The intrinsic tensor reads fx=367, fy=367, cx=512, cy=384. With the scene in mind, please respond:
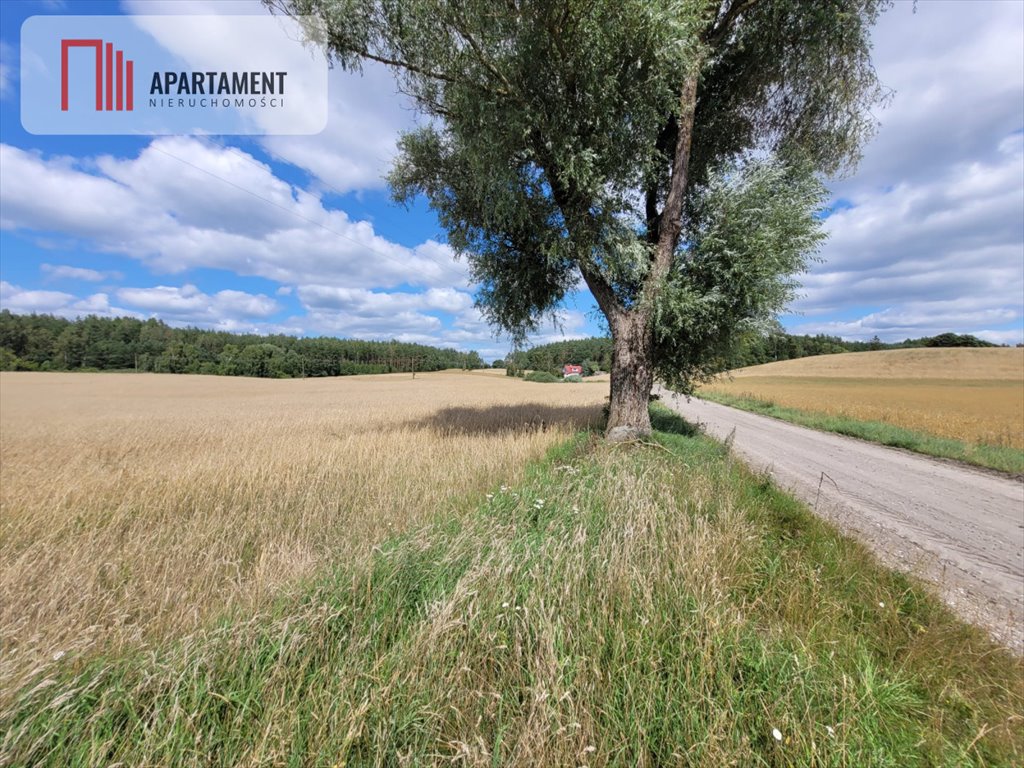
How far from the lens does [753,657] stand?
7.43 feet

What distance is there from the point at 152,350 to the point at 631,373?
10661cm

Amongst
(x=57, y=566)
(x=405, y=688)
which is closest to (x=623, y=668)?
(x=405, y=688)

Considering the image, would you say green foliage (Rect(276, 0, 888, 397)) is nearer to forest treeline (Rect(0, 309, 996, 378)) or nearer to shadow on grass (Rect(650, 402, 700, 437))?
shadow on grass (Rect(650, 402, 700, 437))

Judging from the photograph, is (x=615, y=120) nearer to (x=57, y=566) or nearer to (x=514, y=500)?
(x=514, y=500)

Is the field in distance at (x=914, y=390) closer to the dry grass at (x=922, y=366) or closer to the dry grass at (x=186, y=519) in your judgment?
the dry grass at (x=922, y=366)

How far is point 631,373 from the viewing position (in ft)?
25.5

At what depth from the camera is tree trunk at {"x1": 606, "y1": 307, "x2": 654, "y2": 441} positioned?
7719 mm

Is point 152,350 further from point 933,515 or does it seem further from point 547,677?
point 933,515

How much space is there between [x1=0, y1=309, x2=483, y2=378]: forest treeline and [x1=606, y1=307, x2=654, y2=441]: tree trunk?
9149cm

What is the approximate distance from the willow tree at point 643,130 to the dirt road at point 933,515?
10.0ft

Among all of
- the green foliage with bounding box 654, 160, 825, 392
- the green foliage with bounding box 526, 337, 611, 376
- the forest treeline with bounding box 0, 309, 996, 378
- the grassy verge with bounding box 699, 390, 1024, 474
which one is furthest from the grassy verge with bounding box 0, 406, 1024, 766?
the green foliage with bounding box 526, 337, 611, 376

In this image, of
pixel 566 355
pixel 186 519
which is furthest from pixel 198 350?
pixel 186 519

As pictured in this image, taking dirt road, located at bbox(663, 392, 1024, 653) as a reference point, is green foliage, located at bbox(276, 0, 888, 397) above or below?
above

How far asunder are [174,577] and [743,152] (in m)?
13.1
